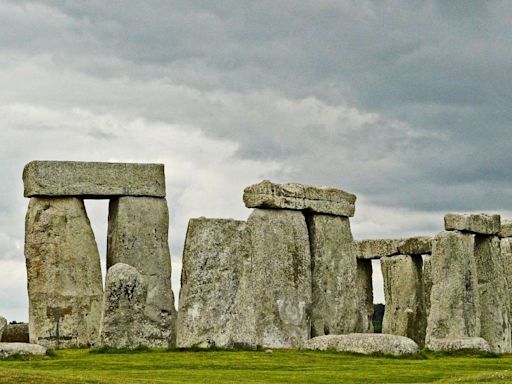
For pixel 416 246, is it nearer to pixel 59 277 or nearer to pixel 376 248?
pixel 376 248

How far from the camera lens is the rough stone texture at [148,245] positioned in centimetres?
3831

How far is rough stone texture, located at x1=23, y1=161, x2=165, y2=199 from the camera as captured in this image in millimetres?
37188

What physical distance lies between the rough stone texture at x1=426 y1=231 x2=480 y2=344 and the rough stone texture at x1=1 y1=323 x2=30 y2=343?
1044cm

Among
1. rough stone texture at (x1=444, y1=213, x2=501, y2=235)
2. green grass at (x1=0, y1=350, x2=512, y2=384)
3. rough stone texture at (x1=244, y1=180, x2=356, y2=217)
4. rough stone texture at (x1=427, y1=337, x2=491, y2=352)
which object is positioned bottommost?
green grass at (x1=0, y1=350, x2=512, y2=384)

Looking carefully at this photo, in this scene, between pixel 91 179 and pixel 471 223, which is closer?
pixel 91 179

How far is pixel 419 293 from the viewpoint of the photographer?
44.9 meters

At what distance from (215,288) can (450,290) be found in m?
7.83

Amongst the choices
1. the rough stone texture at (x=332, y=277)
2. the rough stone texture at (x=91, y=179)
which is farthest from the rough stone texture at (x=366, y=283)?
the rough stone texture at (x=91, y=179)

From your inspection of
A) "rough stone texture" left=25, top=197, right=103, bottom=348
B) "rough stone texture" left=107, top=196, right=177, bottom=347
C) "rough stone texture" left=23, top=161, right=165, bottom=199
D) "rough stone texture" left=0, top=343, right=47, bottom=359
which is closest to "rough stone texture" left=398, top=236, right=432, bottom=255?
"rough stone texture" left=107, top=196, right=177, bottom=347

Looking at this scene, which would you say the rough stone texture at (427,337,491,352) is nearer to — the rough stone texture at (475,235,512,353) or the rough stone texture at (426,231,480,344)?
the rough stone texture at (426,231,480,344)

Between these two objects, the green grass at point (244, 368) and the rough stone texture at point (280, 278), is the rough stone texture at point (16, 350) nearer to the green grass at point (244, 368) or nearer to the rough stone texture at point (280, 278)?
the green grass at point (244, 368)

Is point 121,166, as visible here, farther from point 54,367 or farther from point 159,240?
point 54,367

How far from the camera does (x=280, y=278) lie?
3803 centimetres

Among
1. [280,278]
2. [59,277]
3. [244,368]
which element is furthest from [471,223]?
[244,368]
